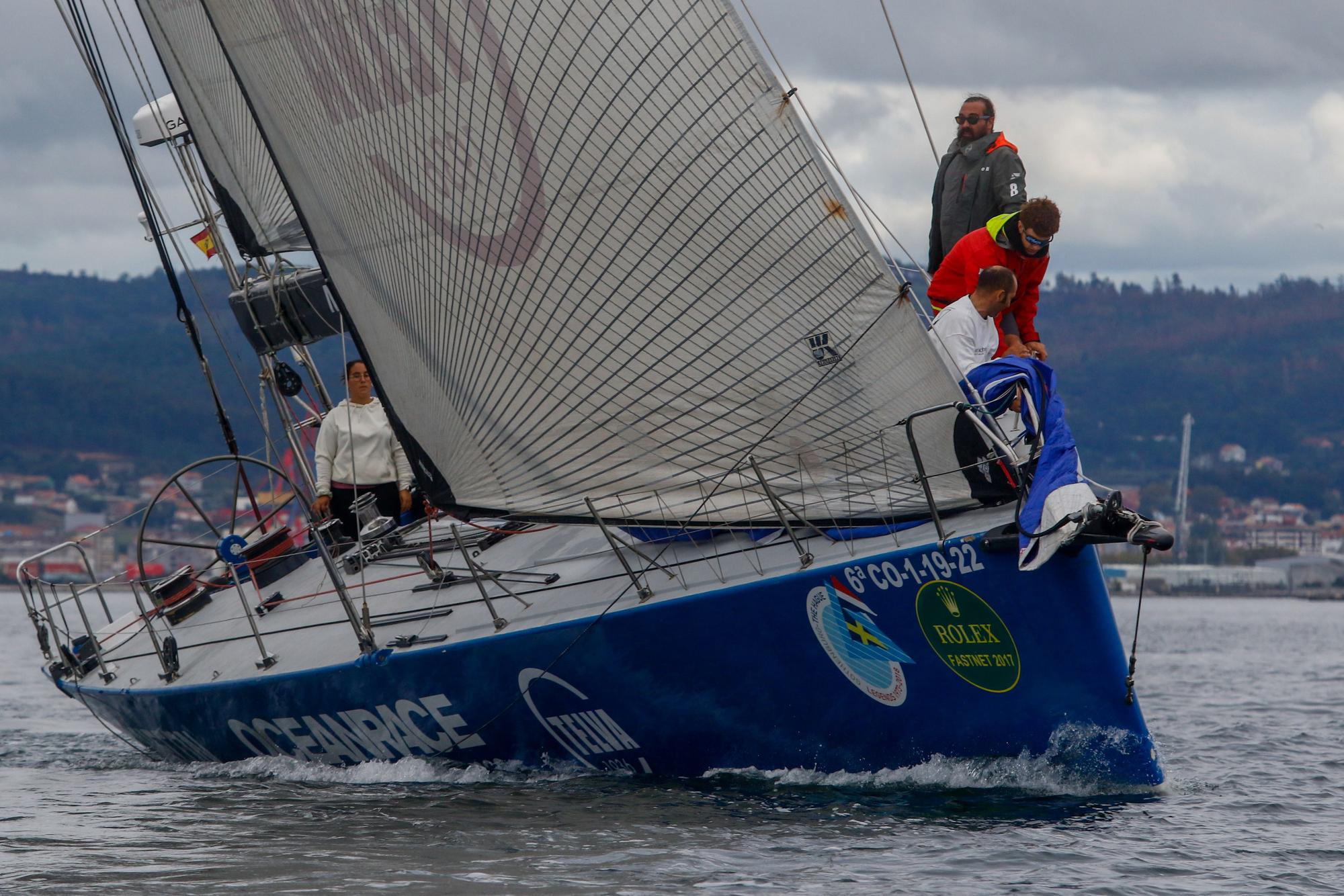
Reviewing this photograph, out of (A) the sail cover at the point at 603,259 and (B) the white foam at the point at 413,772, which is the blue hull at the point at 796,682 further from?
(A) the sail cover at the point at 603,259

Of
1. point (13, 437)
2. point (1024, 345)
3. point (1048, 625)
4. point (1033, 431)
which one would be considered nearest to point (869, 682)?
point (1048, 625)

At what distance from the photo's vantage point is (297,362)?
10469mm

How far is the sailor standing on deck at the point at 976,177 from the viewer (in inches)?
288

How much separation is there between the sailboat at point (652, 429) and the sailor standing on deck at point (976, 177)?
138 cm

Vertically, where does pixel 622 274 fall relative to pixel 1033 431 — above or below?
above

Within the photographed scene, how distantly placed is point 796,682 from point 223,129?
489cm

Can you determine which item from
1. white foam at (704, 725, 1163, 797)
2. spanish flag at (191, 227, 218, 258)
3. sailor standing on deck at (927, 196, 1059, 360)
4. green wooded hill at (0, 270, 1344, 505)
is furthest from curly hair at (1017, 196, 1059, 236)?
green wooded hill at (0, 270, 1344, 505)

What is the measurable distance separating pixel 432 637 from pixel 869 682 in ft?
6.09

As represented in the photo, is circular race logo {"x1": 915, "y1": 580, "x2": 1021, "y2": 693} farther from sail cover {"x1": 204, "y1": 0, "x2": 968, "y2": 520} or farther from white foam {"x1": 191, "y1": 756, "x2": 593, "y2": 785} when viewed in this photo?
white foam {"x1": 191, "y1": 756, "x2": 593, "y2": 785}

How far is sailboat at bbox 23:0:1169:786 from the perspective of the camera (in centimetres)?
612

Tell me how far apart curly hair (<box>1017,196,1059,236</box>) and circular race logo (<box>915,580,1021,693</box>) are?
4.94 ft

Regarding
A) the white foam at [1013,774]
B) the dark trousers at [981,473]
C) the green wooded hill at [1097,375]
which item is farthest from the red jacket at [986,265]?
Result: the green wooded hill at [1097,375]

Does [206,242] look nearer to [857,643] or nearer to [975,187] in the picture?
[975,187]

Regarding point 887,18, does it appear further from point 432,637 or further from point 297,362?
point 297,362
